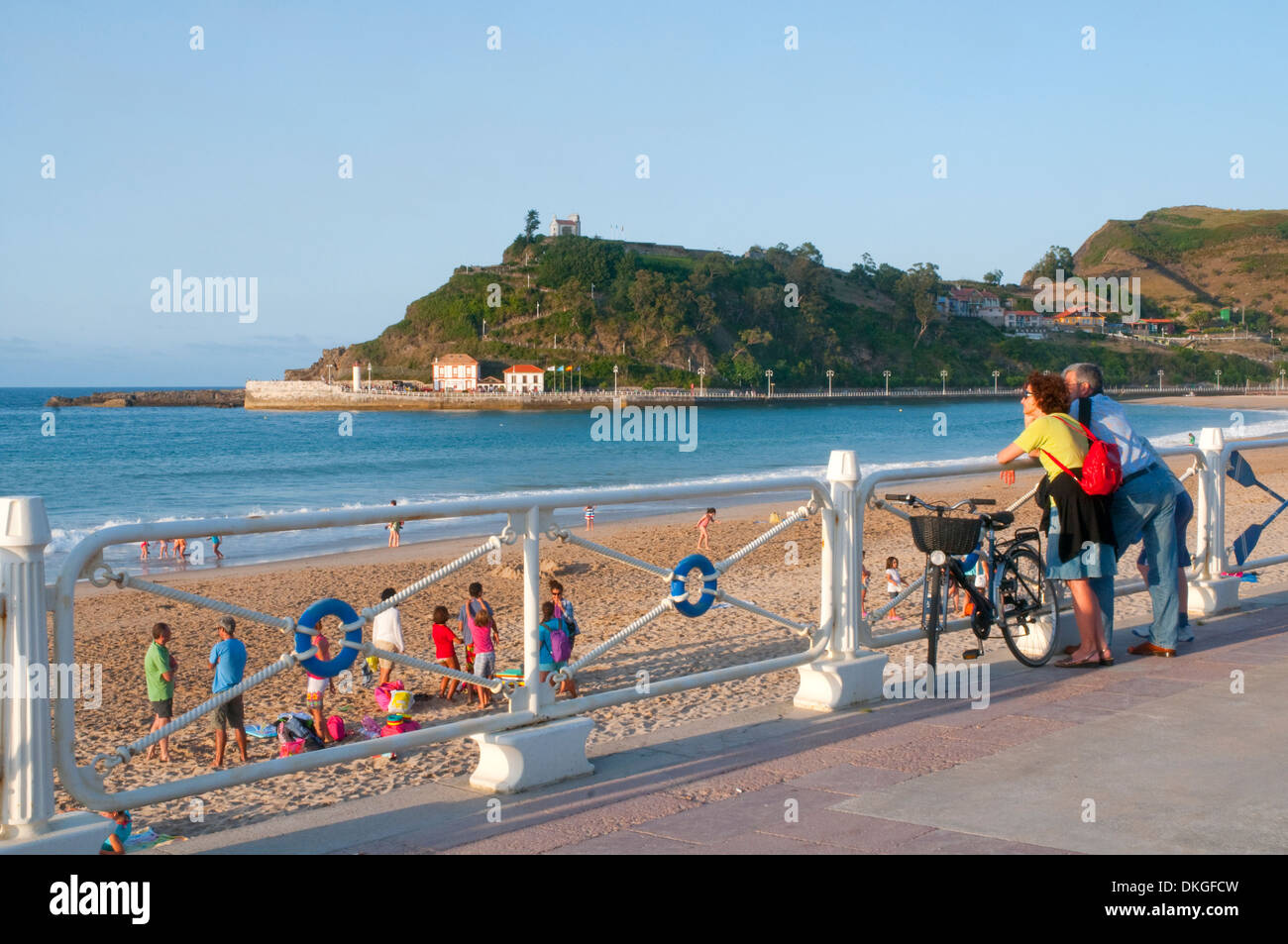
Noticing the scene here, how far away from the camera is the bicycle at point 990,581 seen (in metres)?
5.73

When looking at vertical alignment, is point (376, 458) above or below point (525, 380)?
below

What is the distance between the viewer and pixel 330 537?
23.0 meters

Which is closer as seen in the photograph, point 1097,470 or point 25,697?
point 25,697

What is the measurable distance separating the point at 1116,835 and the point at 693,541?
1825cm

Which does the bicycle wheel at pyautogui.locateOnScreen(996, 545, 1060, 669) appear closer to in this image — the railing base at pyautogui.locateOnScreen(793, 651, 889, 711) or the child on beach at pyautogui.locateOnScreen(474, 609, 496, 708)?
the railing base at pyautogui.locateOnScreen(793, 651, 889, 711)

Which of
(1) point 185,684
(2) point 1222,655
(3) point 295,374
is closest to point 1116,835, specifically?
(2) point 1222,655

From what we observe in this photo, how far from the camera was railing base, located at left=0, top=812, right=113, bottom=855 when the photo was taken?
10.1 feet

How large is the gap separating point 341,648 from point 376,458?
62092 mm

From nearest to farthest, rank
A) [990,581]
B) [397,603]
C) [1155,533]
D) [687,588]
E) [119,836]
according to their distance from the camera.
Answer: [397,603], [119,836], [687,588], [990,581], [1155,533]

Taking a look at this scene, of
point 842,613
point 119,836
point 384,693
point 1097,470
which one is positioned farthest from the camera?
point 384,693

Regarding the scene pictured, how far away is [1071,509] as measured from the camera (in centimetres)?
609

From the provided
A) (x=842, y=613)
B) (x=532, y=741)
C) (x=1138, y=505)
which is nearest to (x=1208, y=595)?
(x=1138, y=505)

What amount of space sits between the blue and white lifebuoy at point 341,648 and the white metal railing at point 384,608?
2 cm

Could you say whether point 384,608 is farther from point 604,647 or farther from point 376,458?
point 376,458
